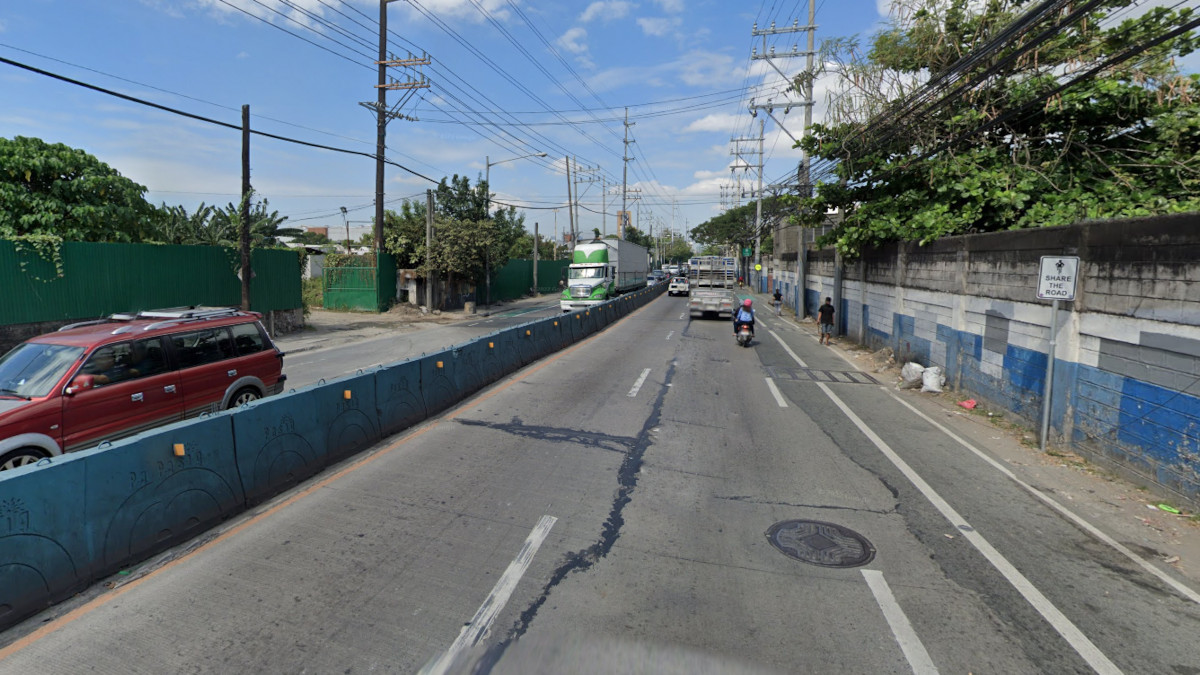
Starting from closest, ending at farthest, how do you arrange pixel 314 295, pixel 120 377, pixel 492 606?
1. pixel 492 606
2. pixel 120 377
3. pixel 314 295

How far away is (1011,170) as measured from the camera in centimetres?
1405

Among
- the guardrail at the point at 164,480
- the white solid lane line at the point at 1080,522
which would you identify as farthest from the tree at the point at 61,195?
the white solid lane line at the point at 1080,522

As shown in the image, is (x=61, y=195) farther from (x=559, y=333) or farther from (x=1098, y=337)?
(x=1098, y=337)

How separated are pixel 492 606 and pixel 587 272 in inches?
1265

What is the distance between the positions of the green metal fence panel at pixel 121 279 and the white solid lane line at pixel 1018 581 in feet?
Result: 65.6

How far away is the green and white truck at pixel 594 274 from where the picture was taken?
34.5 meters

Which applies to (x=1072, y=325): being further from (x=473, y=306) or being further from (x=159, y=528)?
(x=473, y=306)

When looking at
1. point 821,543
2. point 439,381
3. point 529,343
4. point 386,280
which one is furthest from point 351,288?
point 821,543

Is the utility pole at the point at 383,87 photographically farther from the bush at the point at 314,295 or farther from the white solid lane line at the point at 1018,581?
the white solid lane line at the point at 1018,581

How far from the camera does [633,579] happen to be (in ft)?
16.0

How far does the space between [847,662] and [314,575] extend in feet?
13.1

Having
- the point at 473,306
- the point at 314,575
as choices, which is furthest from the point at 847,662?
the point at 473,306

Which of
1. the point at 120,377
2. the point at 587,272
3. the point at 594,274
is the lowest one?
the point at 120,377

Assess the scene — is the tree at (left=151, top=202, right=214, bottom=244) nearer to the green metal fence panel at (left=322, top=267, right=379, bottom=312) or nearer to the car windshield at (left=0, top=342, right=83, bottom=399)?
the green metal fence panel at (left=322, top=267, right=379, bottom=312)
